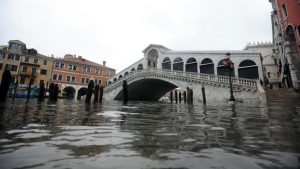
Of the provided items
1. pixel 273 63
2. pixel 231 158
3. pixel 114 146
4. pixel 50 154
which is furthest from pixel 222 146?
pixel 273 63

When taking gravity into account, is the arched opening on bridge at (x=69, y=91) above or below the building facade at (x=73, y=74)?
below

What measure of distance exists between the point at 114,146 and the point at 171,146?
0.44 meters

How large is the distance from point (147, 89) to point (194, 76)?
12.1m

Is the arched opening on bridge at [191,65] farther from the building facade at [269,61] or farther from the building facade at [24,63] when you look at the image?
the building facade at [24,63]

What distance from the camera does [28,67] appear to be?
121 ft

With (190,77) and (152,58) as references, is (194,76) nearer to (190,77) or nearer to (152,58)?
(190,77)

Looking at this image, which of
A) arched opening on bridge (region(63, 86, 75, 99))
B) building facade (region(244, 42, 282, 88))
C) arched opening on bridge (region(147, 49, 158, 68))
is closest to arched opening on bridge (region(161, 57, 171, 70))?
arched opening on bridge (region(147, 49, 158, 68))

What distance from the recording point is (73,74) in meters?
41.7

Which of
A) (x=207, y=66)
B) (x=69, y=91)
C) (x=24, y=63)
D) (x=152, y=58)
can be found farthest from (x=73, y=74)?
(x=207, y=66)

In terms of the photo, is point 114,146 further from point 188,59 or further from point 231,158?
point 188,59

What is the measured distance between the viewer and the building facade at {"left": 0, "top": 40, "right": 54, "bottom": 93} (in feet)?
114

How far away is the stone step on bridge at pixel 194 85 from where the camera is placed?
15.5m

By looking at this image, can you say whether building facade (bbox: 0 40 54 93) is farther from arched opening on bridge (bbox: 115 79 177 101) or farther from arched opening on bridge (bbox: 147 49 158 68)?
arched opening on bridge (bbox: 147 49 158 68)

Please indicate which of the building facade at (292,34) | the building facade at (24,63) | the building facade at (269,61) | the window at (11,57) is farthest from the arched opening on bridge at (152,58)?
the window at (11,57)
